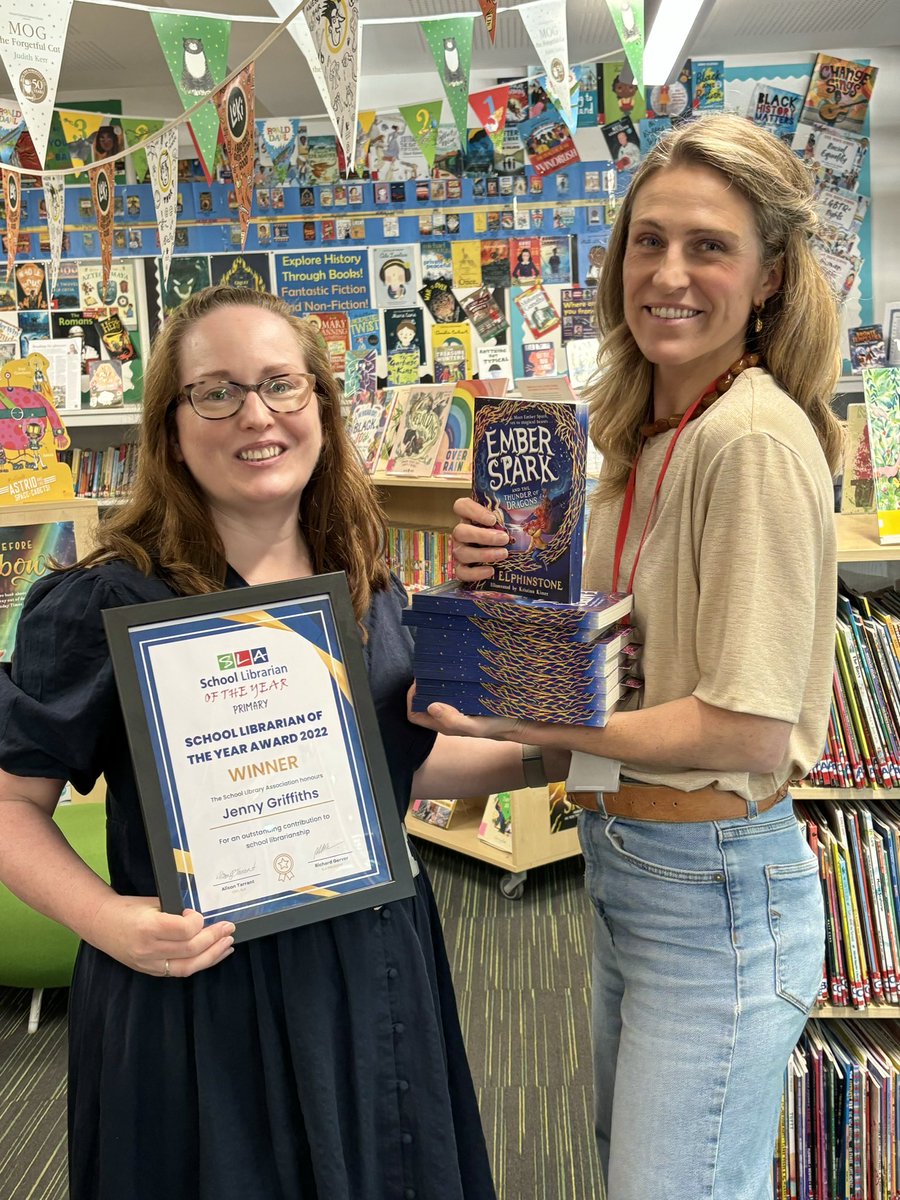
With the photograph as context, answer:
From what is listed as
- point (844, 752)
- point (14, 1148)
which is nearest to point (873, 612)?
point (844, 752)

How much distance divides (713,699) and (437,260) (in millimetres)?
5904

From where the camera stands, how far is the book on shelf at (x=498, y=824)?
391 centimetres

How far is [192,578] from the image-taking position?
4.18 feet

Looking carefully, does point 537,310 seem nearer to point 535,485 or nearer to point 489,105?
point 489,105

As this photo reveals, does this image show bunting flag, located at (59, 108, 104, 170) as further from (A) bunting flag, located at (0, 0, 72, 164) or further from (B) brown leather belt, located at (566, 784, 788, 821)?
(B) brown leather belt, located at (566, 784, 788, 821)

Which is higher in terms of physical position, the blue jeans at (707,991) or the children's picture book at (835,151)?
the children's picture book at (835,151)

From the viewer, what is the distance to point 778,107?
20.9 feet

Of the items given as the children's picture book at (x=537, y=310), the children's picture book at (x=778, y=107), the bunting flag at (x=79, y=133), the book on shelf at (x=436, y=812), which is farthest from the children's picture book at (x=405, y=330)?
the book on shelf at (x=436, y=812)

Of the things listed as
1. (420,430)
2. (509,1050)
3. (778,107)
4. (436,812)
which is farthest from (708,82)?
(509,1050)

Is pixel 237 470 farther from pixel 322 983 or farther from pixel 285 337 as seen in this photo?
pixel 322 983

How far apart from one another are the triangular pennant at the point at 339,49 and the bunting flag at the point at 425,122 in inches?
130

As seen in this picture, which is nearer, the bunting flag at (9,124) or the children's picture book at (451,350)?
the bunting flag at (9,124)

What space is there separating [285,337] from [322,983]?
816 millimetres

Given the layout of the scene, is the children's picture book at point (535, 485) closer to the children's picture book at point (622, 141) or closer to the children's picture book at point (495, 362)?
the children's picture book at point (495, 362)
